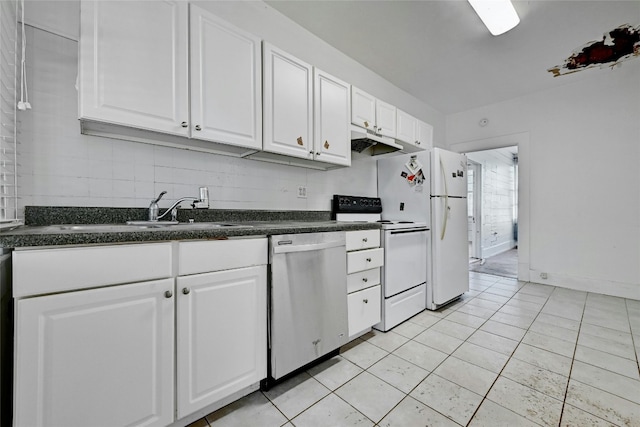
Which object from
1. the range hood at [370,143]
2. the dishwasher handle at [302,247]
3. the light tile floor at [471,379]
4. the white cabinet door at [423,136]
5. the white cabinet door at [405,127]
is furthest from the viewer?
the white cabinet door at [423,136]

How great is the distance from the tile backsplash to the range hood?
1.09 meters

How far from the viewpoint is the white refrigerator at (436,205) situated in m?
2.67

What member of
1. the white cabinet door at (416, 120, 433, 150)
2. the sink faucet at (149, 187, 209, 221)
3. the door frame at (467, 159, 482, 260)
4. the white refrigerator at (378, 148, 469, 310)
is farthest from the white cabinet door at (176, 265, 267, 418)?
the door frame at (467, 159, 482, 260)

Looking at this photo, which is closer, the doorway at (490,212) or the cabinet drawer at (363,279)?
the cabinet drawer at (363,279)

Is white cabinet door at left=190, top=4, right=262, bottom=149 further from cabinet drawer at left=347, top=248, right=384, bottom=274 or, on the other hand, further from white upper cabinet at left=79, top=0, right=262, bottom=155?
cabinet drawer at left=347, top=248, right=384, bottom=274

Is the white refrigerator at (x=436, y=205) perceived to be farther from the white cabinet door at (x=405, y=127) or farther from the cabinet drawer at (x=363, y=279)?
the cabinet drawer at (x=363, y=279)

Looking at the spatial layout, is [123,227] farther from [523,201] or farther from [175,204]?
[523,201]

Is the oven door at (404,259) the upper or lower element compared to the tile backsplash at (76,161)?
lower

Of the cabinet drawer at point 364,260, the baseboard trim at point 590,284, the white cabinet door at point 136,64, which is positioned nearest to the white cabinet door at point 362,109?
the cabinet drawer at point 364,260

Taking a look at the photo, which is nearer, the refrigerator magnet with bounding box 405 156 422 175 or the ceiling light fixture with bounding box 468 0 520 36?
the ceiling light fixture with bounding box 468 0 520 36

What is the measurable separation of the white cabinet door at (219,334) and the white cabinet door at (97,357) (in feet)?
0.18

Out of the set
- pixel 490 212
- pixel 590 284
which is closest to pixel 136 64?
pixel 590 284

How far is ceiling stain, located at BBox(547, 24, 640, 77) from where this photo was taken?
2.53m

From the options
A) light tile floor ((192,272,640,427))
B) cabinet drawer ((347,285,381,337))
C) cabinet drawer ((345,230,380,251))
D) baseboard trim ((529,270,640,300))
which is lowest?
light tile floor ((192,272,640,427))
